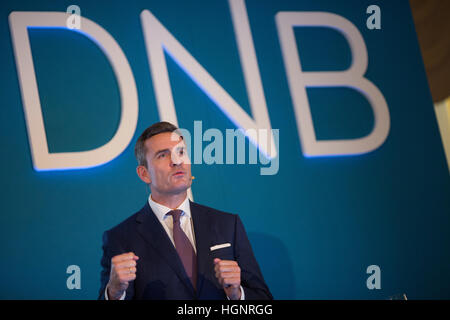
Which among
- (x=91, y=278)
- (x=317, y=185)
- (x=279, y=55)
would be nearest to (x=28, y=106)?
(x=91, y=278)

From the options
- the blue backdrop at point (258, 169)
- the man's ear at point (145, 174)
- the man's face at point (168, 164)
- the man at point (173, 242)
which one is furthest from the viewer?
the blue backdrop at point (258, 169)

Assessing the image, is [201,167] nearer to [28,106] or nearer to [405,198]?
[28,106]

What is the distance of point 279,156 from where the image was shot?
344 cm

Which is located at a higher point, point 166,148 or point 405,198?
point 166,148

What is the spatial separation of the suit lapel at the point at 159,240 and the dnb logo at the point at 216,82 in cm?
111

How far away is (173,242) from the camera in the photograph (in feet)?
7.07

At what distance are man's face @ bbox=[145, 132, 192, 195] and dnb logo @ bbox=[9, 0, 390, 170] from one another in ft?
3.29

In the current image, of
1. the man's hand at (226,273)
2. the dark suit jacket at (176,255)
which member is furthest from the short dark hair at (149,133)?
the man's hand at (226,273)

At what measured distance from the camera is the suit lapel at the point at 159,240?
2045 millimetres

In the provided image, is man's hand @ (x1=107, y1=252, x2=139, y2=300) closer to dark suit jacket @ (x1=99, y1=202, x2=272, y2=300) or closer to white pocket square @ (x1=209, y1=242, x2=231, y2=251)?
dark suit jacket @ (x1=99, y1=202, x2=272, y2=300)

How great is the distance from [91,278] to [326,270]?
5.73ft

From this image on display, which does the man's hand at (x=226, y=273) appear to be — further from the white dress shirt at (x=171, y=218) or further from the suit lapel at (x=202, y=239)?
the white dress shirt at (x=171, y=218)

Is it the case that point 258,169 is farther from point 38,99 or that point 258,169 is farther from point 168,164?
point 38,99

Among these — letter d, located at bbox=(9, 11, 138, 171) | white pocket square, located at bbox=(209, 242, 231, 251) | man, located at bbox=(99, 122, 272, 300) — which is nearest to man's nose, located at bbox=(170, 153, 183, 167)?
man, located at bbox=(99, 122, 272, 300)
